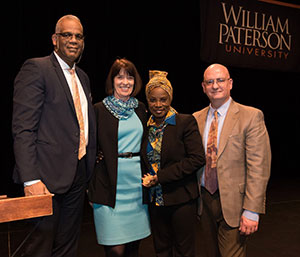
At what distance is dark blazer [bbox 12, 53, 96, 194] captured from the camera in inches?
60.6

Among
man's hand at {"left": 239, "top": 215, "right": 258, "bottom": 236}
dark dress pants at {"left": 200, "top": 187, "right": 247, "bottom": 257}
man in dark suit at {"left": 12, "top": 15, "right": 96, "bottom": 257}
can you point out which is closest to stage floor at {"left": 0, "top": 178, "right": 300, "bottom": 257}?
dark dress pants at {"left": 200, "top": 187, "right": 247, "bottom": 257}

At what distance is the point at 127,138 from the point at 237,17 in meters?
3.15

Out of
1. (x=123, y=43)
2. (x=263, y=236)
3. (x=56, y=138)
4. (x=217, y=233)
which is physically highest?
(x=123, y=43)

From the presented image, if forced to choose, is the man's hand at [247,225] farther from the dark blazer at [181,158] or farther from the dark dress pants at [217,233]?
the dark blazer at [181,158]

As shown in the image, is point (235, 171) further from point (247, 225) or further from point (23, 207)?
point (23, 207)

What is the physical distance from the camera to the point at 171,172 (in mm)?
1861

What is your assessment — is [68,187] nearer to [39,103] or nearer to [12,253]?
[39,103]

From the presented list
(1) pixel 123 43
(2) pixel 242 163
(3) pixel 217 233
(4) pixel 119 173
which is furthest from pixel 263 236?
(1) pixel 123 43

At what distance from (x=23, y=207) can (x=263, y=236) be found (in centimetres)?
288

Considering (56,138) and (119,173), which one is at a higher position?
(56,138)

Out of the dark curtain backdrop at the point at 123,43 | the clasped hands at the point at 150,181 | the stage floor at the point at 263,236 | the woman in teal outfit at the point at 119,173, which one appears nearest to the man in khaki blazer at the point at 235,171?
the clasped hands at the point at 150,181

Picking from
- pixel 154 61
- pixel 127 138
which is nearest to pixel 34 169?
pixel 127 138

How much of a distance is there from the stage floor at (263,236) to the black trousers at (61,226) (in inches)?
46.5

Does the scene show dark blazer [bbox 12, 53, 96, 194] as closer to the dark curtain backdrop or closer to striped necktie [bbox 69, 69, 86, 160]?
striped necktie [bbox 69, 69, 86, 160]
